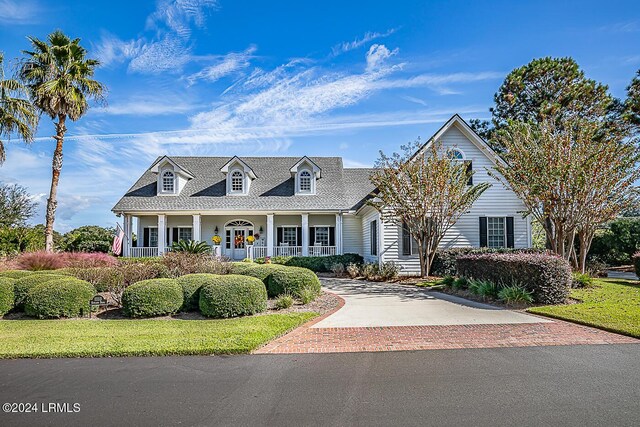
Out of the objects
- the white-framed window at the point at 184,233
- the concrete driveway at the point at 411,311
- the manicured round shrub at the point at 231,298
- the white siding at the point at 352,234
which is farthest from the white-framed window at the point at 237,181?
the manicured round shrub at the point at 231,298

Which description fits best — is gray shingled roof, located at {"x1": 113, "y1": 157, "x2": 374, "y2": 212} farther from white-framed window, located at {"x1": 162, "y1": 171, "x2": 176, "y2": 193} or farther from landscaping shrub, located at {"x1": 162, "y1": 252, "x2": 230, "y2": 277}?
landscaping shrub, located at {"x1": 162, "y1": 252, "x2": 230, "y2": 277}

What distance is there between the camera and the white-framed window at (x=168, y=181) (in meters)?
25.3

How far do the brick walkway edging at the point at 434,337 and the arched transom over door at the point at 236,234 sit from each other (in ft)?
58.2

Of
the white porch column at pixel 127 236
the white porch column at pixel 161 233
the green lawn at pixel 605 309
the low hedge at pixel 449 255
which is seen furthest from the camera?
the white porch column at pixel 161 233

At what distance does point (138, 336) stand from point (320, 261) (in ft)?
49.1

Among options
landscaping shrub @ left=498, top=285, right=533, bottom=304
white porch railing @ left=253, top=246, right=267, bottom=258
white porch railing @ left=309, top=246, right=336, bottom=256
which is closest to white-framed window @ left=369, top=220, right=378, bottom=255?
white porch railing @ left=309, top=246, right=336, bottom=256

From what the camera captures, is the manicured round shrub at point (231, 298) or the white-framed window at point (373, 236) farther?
the white-framed window at point (373, 236)

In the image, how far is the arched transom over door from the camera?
84.7ft

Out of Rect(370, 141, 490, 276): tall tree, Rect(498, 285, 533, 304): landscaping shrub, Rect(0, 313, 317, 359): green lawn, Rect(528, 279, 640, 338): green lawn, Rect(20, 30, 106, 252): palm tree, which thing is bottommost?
Rect(0, 313, 317, 359): green lawn

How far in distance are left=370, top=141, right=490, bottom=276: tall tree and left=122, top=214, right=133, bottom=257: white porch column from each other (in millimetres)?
15558

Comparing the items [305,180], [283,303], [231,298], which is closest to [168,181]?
[305,180]

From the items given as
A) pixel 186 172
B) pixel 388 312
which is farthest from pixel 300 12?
pixel 186 172

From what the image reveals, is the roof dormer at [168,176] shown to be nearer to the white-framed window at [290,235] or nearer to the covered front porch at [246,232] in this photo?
the covered front porch at [246,232]

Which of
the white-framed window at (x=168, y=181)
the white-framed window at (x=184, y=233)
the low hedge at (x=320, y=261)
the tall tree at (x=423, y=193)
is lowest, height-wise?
the low hedge at (x=320, y=261)
